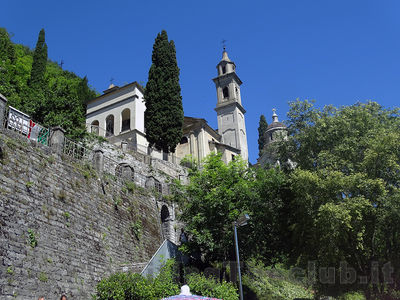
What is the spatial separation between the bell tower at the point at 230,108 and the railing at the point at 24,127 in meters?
39.9

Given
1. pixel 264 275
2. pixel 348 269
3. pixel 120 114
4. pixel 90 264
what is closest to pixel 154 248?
pixel 90 264

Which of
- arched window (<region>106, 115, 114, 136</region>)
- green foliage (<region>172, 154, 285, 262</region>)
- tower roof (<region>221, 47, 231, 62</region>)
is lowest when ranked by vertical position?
green foliage (<region>172, 154, 285, 262</region>)

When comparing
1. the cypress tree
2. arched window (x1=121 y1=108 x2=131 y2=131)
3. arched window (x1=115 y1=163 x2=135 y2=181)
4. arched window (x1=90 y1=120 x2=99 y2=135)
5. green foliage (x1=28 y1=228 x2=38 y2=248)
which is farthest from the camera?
arched window (x1=121 y1=108 x2=131 y2=131)

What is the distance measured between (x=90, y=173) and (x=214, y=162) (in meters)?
6.82

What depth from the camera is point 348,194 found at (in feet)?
56.0

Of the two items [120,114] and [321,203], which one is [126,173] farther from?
[120,114]

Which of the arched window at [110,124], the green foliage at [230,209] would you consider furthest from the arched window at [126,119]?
the green foliage at [230,209]

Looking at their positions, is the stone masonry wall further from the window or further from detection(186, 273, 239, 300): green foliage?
the window

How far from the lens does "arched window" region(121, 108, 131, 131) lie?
43.9 m

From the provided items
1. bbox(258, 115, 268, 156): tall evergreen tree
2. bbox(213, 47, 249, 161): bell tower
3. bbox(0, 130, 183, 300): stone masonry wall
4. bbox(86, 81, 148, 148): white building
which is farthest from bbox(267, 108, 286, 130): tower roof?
bbox(0, 130, 183, 300): stone masonry wall

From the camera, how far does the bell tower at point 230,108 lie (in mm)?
55812

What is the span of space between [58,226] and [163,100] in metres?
22.5

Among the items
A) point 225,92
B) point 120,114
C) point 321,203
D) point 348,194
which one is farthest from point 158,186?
point 225,92

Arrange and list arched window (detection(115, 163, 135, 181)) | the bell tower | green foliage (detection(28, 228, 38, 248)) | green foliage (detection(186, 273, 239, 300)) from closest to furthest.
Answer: green foliage (detection(28, 228, 38, 248)) < green foliage (detection(186, 273, 239, 300)) < arched window (detection(115, 163, 135, 181)) < the bell tower
